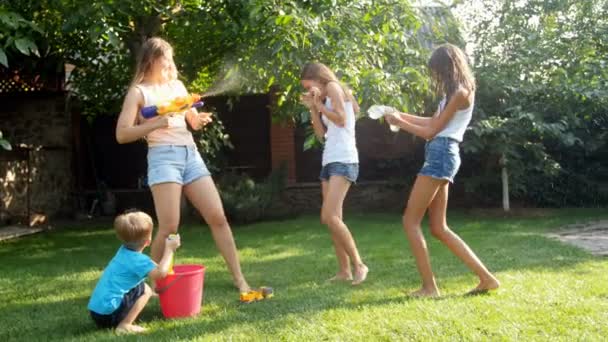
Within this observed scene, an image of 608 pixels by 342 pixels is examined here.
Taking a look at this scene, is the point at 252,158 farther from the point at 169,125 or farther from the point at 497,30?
the point at 169,125

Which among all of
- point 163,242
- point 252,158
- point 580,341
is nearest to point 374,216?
point 252,158

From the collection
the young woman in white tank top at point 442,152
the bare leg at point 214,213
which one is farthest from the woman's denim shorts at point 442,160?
the bare leg at point 214,213

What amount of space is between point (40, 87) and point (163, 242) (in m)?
8.55

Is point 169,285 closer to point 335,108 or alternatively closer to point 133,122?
point 133,122

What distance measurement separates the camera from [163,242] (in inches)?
142

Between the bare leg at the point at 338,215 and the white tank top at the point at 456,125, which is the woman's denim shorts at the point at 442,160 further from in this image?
the bare leg at the point at 338,215

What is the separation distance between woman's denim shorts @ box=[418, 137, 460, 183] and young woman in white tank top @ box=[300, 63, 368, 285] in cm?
72

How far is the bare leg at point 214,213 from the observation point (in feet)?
12.2

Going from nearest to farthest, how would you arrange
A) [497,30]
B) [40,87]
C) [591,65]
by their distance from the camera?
1. [591,65]
2. [497,30]
3. [40,87]

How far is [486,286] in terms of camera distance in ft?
12.0

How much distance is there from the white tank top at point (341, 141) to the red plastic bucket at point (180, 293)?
4.31 feet

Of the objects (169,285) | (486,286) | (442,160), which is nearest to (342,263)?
(486,286)

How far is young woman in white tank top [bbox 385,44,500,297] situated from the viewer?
3564 mm

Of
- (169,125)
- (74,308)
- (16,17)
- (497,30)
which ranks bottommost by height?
(74,308)
